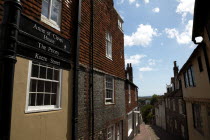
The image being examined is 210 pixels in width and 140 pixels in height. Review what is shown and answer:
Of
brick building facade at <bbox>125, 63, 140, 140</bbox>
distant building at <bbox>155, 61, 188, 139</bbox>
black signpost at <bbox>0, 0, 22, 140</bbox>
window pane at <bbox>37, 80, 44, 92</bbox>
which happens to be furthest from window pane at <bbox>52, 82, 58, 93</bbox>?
distant building at <bbox>155, 61, 188, 139</bbox>

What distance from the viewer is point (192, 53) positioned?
35.4 ft

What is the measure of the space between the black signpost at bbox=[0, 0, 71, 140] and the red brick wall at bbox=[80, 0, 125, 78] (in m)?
4.46

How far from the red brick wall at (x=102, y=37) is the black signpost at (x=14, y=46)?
14.6ft

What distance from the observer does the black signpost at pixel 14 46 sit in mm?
1455

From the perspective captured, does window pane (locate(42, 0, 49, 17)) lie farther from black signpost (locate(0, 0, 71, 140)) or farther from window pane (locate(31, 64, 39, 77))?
black signpost (locate(0, 0, 71, 140))

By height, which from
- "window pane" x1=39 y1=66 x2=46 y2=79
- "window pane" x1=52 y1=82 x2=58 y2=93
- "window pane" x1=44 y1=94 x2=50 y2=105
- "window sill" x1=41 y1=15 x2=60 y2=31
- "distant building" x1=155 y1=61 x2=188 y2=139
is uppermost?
"window sill" x1=41 y1=15 x2=60 y2=31

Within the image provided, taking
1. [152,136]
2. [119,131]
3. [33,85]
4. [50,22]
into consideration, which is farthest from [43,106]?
[152,136]

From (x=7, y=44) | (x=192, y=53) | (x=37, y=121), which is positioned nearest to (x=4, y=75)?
(x=7, y=44)

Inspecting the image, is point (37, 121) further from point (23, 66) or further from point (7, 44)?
point (7, 44)

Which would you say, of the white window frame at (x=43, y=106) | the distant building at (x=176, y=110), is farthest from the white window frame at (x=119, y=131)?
the distant building at (x=176, y=110)

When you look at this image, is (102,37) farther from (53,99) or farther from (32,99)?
(32,99)

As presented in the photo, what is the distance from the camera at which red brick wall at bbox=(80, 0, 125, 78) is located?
7196 millimetres

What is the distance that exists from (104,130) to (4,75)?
7753 mm

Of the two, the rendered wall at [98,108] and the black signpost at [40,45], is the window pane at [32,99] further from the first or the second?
the black signpost at [40,45]
